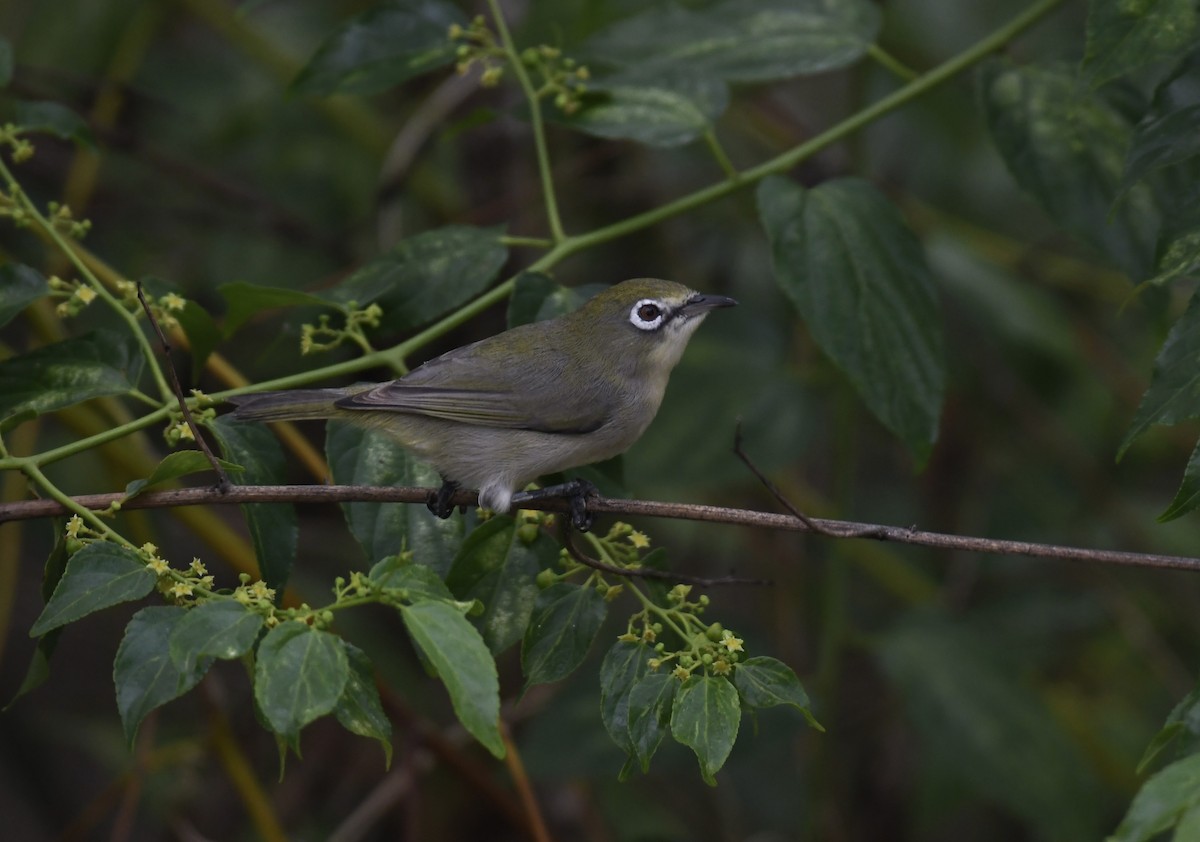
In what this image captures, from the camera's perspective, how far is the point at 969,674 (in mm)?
4004

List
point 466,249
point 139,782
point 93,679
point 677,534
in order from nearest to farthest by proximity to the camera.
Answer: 1. point 466,249
2. point 139,782
3. point 677,534
4. point 93,679

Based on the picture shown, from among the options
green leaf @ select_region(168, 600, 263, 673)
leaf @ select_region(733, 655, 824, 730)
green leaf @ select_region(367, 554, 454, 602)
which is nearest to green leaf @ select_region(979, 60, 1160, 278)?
leaf @ select_region(733, 655, 824, 730)

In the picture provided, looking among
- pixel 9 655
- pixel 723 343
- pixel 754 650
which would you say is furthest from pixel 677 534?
pixel 9 655

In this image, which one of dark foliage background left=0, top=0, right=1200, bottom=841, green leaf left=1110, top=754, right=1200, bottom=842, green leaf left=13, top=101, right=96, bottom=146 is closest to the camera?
green leaf left=1110, top=754, right=1200, bottom=842

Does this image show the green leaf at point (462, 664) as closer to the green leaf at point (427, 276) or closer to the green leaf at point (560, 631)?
the green leaf at point (560, 631)

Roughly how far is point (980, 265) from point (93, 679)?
422 cm

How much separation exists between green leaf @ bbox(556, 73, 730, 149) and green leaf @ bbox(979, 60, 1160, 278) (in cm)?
69

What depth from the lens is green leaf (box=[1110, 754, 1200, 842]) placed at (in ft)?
5.07

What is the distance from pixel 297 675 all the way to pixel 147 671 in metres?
0.30

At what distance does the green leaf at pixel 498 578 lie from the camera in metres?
2.40

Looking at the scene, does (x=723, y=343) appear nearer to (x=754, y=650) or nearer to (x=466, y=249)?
(x=754, y=650)

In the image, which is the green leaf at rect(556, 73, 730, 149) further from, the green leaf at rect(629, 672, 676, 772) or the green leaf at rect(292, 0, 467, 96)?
the green leaf at rect(629, 672, 676, 772)

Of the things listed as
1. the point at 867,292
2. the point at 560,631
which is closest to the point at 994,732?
the point at 867,292

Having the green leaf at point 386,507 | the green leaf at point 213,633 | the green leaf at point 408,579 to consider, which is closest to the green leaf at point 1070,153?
the green leaf at point 386,507
